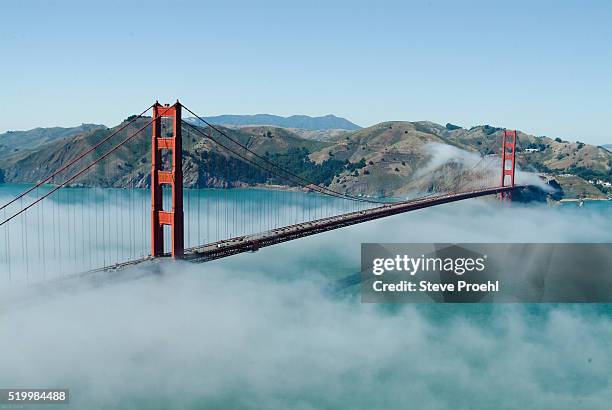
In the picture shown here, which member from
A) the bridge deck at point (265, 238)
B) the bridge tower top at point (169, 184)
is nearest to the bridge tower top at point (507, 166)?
the bridge deck at point (265, 238)

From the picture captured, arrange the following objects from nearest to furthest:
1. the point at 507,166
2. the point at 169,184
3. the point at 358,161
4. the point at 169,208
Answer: the point at 169,184
the point at 169,208
the point at 507,166
the point at 358,161

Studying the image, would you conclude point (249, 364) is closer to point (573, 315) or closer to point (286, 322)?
point (286, 322)

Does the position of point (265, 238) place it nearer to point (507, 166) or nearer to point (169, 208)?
point (169, 208)

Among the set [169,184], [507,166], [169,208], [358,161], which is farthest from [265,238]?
[358,161]

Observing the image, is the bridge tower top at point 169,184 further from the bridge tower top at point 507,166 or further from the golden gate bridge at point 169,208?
Answer: the bridge tower top at point 507,166

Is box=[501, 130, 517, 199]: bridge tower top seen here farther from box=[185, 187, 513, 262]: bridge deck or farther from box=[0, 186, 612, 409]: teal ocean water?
box=[0, 186, 612, 409]: teal ocean water

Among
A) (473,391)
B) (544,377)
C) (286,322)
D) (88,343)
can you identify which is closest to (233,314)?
(286,322)

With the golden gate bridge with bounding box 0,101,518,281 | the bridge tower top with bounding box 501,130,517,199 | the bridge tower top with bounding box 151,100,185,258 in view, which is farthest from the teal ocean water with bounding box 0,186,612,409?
the bridge tower top with bounding box 501,130,517,199
